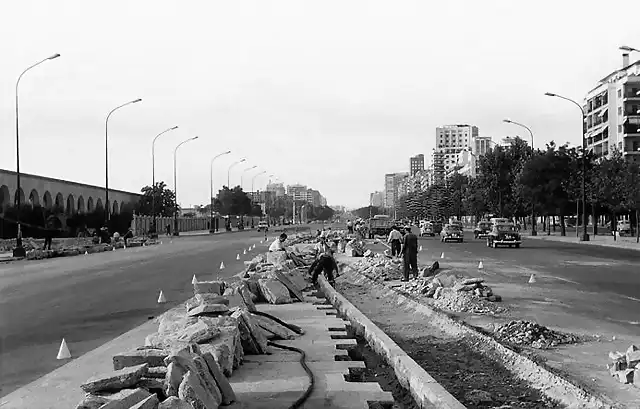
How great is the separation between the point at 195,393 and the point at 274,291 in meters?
10.2

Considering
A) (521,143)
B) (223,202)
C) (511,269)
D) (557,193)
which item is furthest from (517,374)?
(223,202)

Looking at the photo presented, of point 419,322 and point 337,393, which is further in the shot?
point 419,322

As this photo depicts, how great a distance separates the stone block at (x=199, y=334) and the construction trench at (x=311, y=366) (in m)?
0.02

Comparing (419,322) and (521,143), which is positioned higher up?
(521,143)

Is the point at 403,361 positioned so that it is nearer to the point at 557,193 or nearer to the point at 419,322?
the point at 419,322

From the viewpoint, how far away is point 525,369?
9.23m

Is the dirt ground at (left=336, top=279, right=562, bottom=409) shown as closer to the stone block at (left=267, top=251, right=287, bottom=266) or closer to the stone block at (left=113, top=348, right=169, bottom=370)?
the stone block at (left=113, top=348, right=169, bottom=370)

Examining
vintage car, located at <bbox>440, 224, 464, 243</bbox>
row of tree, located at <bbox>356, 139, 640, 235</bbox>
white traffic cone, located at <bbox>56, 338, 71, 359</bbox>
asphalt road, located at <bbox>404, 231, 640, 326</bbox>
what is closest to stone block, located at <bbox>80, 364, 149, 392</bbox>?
white traffic cone, located at <bbox>56, 338, 71, 359</bbox>

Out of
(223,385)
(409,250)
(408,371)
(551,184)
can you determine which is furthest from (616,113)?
(223,385)

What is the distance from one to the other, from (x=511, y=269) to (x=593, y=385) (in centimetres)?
1892

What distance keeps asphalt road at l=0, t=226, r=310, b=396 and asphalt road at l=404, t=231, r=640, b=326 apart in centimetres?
984

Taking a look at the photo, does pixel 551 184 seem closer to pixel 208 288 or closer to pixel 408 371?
pixel 208 288

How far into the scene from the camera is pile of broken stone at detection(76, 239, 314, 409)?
6137mm

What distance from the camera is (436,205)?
11688cm
